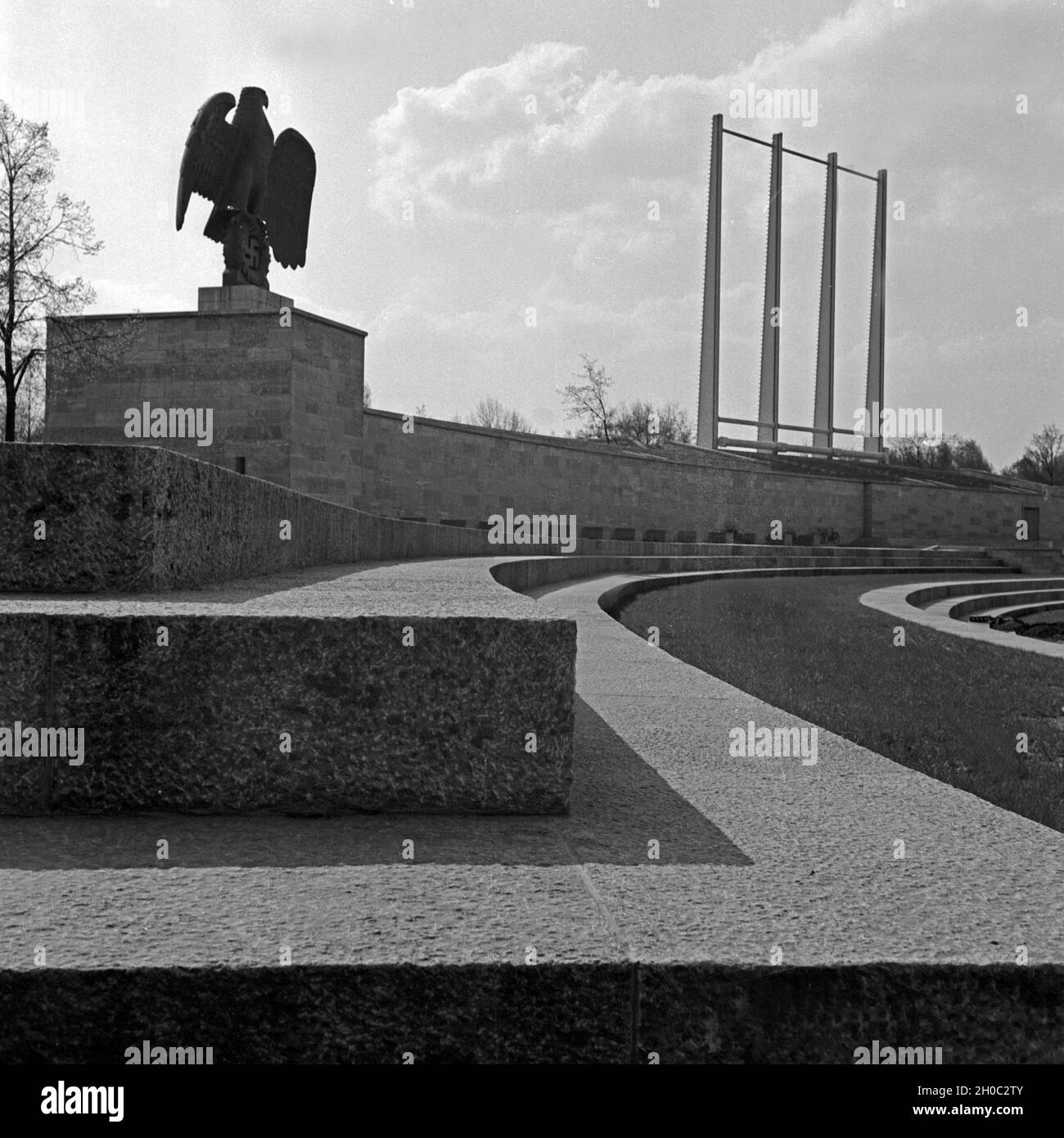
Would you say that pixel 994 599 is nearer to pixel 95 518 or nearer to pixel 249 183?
pixel 249 183

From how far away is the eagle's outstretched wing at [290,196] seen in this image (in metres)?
23.1

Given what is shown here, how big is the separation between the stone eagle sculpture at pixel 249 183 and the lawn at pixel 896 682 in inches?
549

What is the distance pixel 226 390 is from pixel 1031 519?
42.5m

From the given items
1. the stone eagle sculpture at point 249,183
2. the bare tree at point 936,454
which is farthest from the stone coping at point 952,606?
the bare tree at point 936,454

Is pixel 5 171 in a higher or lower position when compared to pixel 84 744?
higher

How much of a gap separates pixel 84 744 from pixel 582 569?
53.1 ft

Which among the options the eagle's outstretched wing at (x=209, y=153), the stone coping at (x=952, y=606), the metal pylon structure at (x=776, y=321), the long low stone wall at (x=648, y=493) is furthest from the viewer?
the metal pylon structure at (x=776, y=321)

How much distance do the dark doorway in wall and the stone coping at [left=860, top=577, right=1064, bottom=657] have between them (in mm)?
26279

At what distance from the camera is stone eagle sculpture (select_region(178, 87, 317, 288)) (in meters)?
20.9

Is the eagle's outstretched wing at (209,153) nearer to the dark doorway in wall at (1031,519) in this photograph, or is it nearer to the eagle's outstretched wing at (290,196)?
the eagle's outstretched wing at (290,196)
